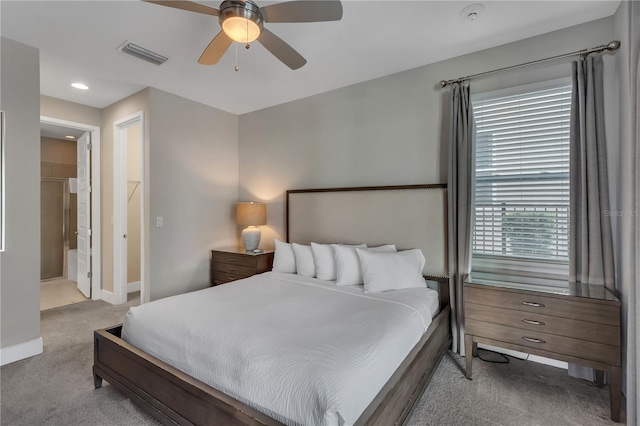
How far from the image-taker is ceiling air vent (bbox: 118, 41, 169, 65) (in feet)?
8.26

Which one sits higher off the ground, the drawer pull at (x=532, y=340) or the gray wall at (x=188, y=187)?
the gray wall at (x=188, y=187)

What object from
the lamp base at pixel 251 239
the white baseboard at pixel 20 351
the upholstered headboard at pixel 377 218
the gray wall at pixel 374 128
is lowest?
the white baseboard at pixel 20 351

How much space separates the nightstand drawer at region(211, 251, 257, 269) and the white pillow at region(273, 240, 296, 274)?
1.24 ft

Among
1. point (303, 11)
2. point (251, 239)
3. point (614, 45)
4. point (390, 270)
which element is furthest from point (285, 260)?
point (614, 45)

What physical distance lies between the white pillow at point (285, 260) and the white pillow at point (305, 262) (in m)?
0.08

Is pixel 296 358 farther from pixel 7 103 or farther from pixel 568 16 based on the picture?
pixel 7 103

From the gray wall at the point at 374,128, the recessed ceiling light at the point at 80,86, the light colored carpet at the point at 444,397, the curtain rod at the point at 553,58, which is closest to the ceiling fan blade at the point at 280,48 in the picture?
the gray wall at the point at 374,128

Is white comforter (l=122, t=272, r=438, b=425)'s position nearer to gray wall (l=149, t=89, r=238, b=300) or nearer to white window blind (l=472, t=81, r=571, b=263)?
white window blind (l=472, t=81, r=571, b=263)

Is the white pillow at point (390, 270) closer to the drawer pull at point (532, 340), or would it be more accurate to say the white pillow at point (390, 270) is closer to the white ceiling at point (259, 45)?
the drawer pull at point (532, 340)

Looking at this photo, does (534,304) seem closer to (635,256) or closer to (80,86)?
(635,256)

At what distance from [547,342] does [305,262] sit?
2.05 m

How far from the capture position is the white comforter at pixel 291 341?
1234 mm

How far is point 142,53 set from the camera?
262cm

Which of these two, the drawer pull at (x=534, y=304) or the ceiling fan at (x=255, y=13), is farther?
the drawer pull at (x=534, y=304)
